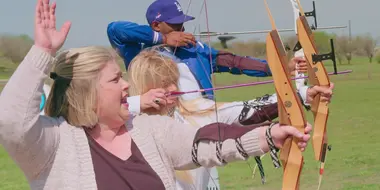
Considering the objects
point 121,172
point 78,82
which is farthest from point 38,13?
point 121,172

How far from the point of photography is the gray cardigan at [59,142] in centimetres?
192

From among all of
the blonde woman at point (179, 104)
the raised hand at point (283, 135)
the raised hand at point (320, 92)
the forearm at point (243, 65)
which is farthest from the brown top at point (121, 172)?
the forearm at point (243, 65)

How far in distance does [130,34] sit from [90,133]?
1233mm

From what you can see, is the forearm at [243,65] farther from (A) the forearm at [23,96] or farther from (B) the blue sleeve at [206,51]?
(A) the forearm at [23,96]

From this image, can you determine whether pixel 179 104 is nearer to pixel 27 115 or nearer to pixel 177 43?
pixel 177 43

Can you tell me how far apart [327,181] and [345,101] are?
489 inches

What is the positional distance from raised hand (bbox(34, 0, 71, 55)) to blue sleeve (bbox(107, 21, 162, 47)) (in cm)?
121

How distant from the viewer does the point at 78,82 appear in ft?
7.11

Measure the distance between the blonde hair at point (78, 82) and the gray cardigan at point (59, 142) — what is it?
45 millimetres

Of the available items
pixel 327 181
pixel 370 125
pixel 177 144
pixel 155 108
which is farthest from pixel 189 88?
pixel 370 125

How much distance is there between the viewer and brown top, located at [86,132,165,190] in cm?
207

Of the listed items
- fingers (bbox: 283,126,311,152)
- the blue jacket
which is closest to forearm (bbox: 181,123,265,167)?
fingers (bbox: 283,126,311,152)

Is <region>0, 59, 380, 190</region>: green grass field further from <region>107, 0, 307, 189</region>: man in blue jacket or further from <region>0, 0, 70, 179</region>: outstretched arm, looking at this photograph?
<region>0, 0, 70, 179</region>: outstretched arm

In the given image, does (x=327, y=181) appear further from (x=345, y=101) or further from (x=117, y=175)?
(x=345, y=101)
